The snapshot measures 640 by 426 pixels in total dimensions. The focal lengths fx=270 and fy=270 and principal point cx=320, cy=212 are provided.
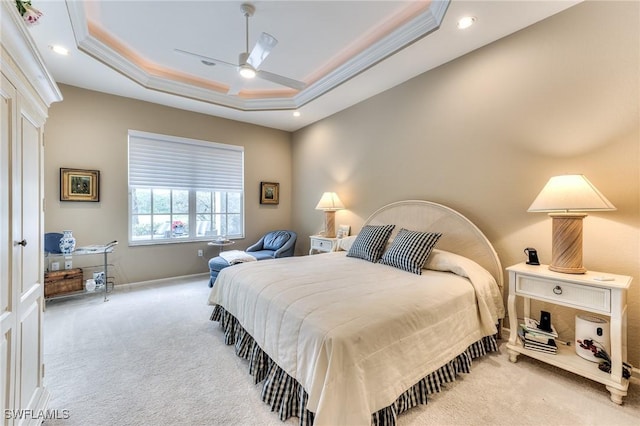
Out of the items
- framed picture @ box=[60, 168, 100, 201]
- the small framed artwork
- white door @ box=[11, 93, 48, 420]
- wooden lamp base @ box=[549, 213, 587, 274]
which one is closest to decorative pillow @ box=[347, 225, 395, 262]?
the small framed artwork

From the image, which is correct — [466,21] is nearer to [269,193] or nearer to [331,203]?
[331,203]

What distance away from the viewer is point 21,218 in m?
1.33

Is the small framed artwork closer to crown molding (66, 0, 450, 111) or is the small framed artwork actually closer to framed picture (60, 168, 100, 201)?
crown molding (66, 0, 450, 111)

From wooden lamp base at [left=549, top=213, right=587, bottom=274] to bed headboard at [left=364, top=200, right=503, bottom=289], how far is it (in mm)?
557

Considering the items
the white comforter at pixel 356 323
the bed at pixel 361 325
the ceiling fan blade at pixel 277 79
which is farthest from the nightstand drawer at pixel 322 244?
the ceiling fan blade at pixel 277 79

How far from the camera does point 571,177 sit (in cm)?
199

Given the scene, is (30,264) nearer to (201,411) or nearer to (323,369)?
(201,411)

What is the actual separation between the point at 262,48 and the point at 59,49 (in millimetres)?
2357

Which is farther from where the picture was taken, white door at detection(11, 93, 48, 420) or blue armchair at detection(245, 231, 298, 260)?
blue armchair at detection(245, 231, 298, 260)

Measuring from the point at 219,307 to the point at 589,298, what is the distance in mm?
3043

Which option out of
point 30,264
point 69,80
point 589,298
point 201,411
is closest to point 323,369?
point 201,411

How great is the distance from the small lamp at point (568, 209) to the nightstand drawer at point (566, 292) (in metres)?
0.15

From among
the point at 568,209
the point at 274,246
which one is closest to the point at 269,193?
the point at 274,246

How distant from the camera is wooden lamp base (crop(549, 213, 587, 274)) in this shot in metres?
1.98
